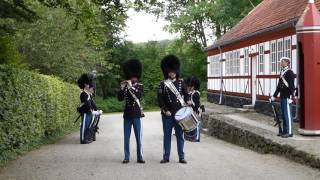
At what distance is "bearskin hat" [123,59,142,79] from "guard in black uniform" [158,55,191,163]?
0.81 meters

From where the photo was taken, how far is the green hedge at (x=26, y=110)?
41.7 feet

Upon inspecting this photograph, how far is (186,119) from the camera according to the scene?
11.8 m

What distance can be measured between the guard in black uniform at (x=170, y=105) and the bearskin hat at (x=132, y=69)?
81 cm

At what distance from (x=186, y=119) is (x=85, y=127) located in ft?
22.4

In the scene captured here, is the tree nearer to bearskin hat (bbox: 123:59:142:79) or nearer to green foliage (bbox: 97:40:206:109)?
green foliage (bbox: 97:40:206:109)

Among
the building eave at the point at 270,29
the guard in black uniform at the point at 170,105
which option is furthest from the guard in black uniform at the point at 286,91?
the building eave at the point at 270,29

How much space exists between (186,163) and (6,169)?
11.6 ft

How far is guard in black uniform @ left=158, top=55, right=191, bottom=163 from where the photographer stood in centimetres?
1201

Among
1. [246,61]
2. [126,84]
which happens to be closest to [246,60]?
[246,61]

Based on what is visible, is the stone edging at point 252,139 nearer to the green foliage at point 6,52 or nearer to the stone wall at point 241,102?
the stone wall at point 241,102

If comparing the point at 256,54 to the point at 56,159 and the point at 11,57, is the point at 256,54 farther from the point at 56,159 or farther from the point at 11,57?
the point at 56,159

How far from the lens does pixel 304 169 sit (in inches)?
447

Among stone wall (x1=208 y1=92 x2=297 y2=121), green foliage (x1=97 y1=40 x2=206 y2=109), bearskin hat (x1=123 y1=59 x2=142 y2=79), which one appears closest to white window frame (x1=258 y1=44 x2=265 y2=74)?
stone wall (x1=208 y1=92 x2=297 y2=121)

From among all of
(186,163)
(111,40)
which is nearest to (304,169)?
(186,163)
